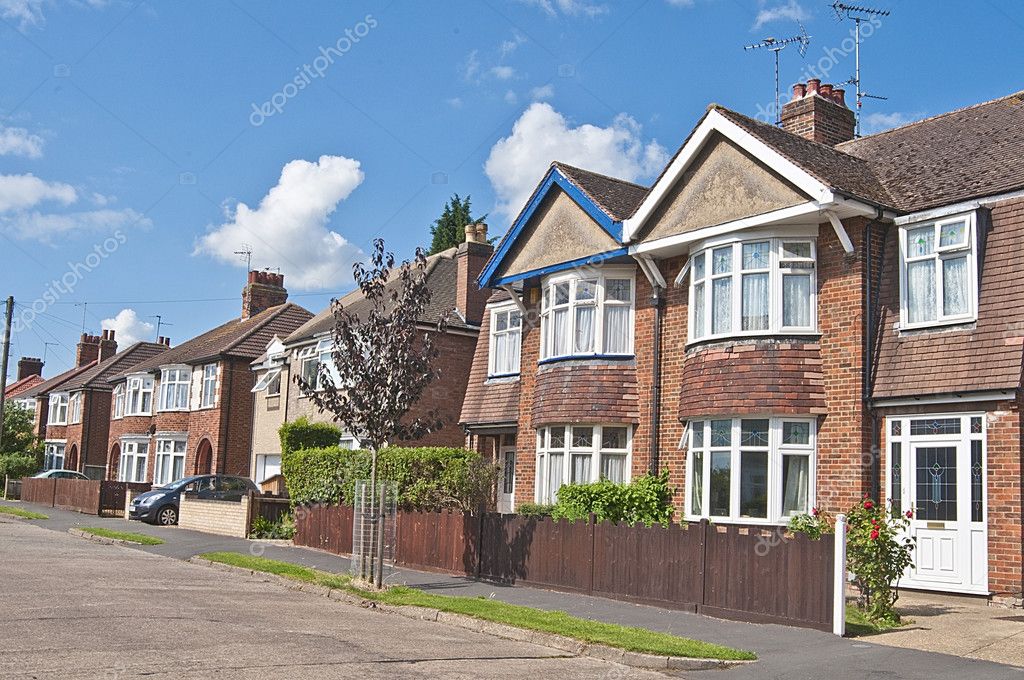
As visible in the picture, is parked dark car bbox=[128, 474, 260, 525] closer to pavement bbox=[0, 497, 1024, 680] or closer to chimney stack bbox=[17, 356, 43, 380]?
pavement bbox=[0, 497, 1024, 680]

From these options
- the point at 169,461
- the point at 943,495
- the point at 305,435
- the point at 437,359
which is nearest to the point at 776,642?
the point at 943,495

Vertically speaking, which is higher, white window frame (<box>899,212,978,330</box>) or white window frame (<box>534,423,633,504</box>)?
white window frame (<box>899,212,978,330</box>)

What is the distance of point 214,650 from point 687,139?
1250 cm

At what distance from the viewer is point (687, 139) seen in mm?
18641

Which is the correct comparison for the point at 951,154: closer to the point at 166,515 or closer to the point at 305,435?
the point at 305,435

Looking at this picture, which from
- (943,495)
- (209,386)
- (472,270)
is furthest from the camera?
(209,386)

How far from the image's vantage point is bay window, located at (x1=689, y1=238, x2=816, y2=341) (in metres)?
17.1

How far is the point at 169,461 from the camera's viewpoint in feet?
140

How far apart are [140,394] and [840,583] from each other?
130ft

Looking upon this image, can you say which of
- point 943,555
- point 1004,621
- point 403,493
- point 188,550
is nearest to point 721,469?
point 943,555

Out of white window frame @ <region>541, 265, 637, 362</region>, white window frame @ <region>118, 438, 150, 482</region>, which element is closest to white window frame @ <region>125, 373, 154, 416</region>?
white window frame @ <region>118, 438, 150, 482</region>

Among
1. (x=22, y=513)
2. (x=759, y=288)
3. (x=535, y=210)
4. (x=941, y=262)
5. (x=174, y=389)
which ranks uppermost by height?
(x=535, y=210)

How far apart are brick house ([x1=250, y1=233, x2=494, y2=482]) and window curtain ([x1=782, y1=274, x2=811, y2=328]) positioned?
10253mm

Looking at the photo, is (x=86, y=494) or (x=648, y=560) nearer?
(x=648, y=560)
